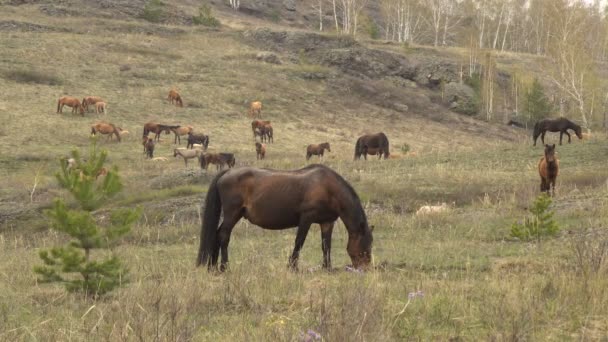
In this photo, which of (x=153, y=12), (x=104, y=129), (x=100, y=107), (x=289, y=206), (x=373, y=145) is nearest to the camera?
(x=289, y=206)

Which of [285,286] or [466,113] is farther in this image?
[466,113]

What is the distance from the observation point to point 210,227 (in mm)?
9141

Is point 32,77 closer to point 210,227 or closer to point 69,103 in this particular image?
point 69,103

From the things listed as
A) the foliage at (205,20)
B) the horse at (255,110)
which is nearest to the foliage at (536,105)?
the horse at (255,110)

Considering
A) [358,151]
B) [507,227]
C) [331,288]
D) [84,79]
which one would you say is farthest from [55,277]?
[84,79]

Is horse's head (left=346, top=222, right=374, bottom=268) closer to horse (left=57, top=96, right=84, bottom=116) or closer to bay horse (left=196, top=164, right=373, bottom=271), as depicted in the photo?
bay horse (left=196, top=164, right=373, bottom=271)

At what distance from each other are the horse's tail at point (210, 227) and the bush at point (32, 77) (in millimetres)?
38789

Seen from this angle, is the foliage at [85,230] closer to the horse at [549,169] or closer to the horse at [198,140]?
the horse at [549,169]

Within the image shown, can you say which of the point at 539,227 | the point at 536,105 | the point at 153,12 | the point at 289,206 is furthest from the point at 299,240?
the point at 153,12

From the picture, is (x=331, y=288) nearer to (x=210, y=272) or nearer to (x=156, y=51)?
(x=210, y=272)

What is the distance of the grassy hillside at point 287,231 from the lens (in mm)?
5081

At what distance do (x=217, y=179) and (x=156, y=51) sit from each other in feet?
167

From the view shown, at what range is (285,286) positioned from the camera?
21.9 feet

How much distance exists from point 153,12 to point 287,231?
6064cm
